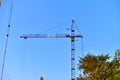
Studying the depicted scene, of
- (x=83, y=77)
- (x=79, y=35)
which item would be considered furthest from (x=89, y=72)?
(x=79, y=35)

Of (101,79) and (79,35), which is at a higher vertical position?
(79,35)

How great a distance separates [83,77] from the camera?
48.6 meters

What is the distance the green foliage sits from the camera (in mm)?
45100

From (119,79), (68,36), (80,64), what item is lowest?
(119,79)

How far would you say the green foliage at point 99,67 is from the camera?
4510 centimetres

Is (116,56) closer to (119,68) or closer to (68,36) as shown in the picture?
(119,68)

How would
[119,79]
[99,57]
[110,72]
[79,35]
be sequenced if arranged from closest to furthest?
[119,79]
[110,72]
[99,57]
[79,35]

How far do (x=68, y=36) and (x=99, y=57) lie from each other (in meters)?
50.3

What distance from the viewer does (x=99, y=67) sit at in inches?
1823

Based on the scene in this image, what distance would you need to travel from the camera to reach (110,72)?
45125 millimetres

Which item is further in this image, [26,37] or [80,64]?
[26,37]

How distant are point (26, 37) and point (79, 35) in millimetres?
16960

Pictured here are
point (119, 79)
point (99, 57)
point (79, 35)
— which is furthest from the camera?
point (79, 35)

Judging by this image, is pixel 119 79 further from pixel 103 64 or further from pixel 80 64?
pixel 80 64
